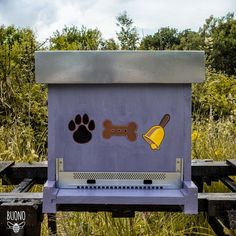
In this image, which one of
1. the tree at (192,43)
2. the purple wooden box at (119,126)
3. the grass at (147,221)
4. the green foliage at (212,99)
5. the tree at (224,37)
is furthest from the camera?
the tree at (224,37)

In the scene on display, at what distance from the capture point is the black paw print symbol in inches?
78.7

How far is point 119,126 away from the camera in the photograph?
1.99m

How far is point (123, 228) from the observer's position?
293cm

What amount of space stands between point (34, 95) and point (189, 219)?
287 centimetres

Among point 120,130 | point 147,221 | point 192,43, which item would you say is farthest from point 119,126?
point 192,43

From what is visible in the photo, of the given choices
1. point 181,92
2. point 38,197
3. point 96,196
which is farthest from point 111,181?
point 181,92

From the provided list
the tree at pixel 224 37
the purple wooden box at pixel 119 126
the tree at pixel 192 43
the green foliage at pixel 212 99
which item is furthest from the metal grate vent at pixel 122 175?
the tree at pixel 224 37

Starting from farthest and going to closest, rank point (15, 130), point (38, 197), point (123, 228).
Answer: point (15, 130) → point (123, 228) → point (38, 197)

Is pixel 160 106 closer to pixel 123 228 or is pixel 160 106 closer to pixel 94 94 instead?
pixel 94 94

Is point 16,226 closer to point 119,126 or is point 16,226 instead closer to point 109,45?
point 119,126

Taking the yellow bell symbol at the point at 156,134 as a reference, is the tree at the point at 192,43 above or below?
above

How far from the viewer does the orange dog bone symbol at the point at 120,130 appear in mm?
1991

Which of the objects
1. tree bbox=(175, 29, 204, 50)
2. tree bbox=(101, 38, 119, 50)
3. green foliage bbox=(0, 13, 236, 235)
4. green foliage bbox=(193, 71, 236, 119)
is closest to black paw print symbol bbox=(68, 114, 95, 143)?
green foliage bbox=(0, 13, 236, 235)

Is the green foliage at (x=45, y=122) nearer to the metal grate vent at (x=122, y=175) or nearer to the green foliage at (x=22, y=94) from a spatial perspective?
the green foliage at (x=22, y=94)
